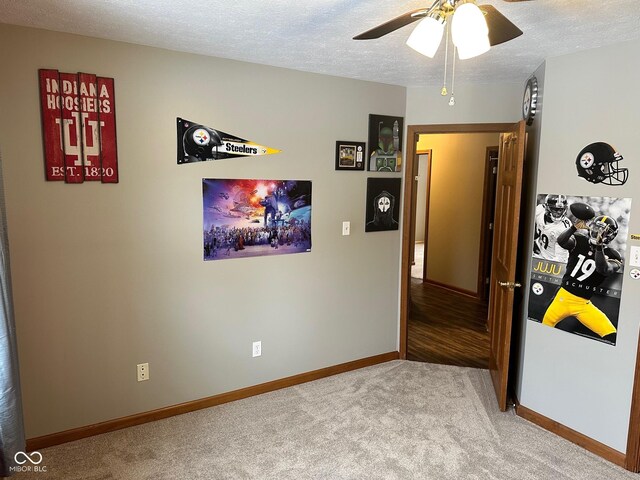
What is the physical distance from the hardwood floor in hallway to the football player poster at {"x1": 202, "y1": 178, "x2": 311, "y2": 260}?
5.54 ft

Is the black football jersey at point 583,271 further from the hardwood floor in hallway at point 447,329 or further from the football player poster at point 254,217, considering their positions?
the football player poster at point 254,217

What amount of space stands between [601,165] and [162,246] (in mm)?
2674

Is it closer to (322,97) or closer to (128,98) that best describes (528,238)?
(322,97)

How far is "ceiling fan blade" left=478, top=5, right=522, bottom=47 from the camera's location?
1549 mm

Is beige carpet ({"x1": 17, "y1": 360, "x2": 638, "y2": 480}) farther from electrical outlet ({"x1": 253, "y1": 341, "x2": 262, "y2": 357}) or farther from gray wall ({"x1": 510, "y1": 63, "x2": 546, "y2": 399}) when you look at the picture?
gray wall ({"x1": 510, "y1": 63, "x2": 546, "y2": 399})

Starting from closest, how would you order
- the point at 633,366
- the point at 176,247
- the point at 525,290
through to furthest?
the point at 633,366 → the point at 176,247 → the point at 525,290

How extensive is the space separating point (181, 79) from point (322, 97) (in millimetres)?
1036

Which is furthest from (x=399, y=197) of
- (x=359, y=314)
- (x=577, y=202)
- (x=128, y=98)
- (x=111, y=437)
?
(x=111, y=437)

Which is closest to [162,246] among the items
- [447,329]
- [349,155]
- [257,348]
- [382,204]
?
[257,348]

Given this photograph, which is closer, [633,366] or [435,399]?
[633,366]

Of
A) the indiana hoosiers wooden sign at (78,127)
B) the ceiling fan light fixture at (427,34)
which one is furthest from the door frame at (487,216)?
the indiana hoosiers wooden sign at (78,127)

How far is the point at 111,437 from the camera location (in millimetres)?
2756

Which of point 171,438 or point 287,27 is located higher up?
point 287,27

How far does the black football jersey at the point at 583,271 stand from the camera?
2635 mm
